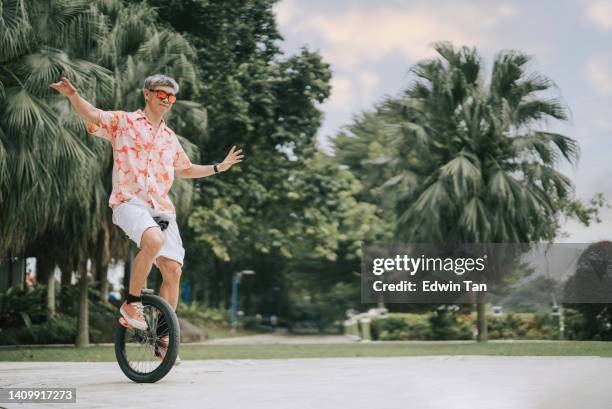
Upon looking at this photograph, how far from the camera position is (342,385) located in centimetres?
645

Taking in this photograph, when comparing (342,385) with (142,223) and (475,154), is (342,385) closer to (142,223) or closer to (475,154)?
(142,223)

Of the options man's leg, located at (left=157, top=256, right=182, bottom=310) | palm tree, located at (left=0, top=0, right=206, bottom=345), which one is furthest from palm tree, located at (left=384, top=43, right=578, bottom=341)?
man's leg, located at (left=157, top=256, right=182, bottom=310)

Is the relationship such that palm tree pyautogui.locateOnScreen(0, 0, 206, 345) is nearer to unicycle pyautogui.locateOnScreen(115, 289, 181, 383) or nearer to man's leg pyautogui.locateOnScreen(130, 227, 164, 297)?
unicycle pyautogui.locateOnScreen(115, 289, 181, 383)

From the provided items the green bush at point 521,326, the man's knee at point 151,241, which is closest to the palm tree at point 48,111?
the man's knee at point 151,241

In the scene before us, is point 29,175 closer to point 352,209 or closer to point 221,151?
point 221,151

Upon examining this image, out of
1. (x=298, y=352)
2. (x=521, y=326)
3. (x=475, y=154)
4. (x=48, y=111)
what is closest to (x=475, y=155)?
(x=475, y=154)

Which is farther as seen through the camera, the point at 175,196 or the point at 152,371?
the point at 175,196

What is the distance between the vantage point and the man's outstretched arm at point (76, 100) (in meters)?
6.17

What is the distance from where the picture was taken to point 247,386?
6.34m

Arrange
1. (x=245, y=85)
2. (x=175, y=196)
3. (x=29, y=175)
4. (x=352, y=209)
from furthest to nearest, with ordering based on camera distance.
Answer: (x=352, y=209) → (x=245, y=85) → (x=175, y=196) → (x=29, y=175)

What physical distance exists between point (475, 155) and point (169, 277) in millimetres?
18655

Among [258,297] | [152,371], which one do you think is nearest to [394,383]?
[152,371]

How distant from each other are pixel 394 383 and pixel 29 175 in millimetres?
8681

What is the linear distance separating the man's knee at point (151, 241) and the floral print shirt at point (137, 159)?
10.2 inches
